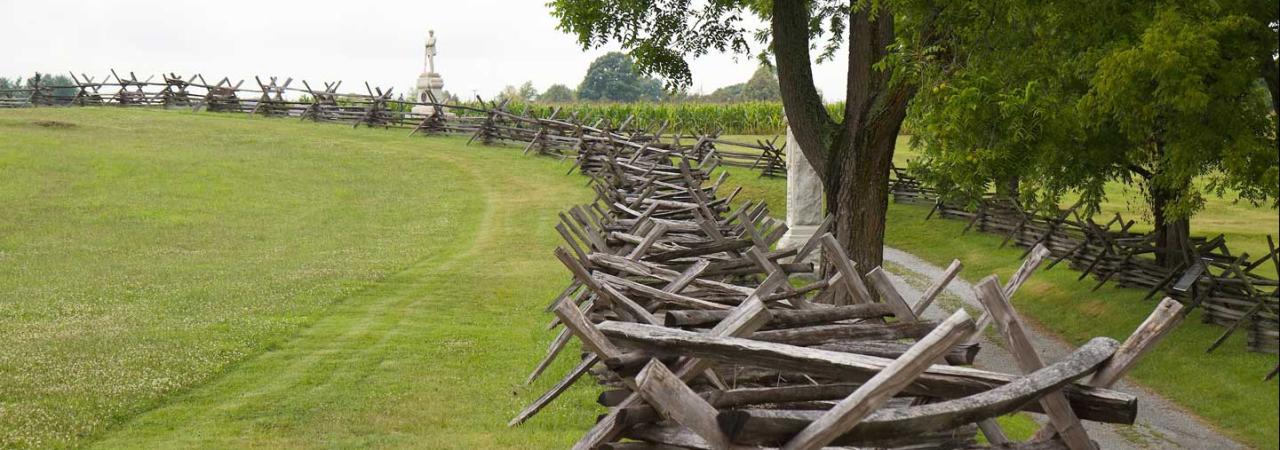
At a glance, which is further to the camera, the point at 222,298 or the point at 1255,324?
the point at 222,298

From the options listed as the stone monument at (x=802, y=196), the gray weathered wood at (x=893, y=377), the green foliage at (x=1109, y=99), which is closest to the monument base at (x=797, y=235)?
the stone monument at (x=802, y=196)

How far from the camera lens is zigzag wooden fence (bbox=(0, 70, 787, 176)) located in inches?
1432

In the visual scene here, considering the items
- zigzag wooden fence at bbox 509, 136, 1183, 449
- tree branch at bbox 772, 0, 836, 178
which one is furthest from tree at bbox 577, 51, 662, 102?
zigzag wooden fence at bbox 509, 136, 1183, 449

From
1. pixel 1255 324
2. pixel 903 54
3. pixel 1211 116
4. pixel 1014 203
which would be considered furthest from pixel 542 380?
pixel 1014 203

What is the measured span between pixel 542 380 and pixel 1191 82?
6.61 meters

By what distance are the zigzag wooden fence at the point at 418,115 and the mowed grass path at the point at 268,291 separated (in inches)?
67.1

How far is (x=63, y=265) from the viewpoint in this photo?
19875 millimetres

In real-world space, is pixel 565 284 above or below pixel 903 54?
below

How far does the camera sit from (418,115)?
45344 mm

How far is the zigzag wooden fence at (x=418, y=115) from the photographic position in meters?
36.4

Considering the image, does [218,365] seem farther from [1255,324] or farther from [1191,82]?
[1255,324]

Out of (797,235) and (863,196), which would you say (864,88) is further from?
(797,235)

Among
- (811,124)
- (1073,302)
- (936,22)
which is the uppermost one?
(936,22)

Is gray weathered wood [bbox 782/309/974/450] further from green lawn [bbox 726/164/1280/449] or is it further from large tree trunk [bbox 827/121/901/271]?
large tree trunk [bbox 827/121/901/271]
